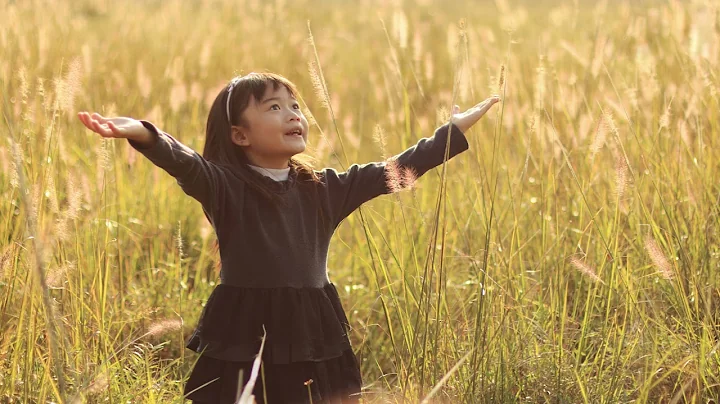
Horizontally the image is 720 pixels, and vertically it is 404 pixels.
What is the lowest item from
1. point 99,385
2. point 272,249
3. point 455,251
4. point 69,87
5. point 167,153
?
point 99,385

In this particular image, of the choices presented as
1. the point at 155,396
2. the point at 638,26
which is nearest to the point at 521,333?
the point at 155,396

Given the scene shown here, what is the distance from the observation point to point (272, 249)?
220cm

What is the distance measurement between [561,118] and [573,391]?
1801 mm

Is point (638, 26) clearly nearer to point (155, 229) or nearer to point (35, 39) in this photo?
point (155, 229)

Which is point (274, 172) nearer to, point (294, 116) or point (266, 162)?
point (266, 162)

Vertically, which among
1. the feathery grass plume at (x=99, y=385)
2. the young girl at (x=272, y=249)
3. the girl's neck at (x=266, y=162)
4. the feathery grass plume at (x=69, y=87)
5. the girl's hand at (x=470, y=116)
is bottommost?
the feathery grass plume at (x=99, y=385)

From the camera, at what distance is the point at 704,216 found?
2.78 meters

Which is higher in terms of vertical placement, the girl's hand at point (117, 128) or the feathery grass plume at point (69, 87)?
the feathery grass plume at point (69, 87)

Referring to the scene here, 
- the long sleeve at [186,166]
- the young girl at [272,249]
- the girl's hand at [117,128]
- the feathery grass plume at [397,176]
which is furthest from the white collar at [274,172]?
the girl's hand at [117,128]

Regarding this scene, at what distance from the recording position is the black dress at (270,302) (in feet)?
7.20

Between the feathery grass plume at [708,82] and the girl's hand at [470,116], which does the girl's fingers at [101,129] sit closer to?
the girl's hand at [470,116]

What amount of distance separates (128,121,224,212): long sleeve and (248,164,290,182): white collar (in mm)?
119

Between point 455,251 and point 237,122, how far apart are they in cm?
124

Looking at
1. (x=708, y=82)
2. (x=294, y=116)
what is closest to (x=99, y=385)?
(x=294, y=116)
